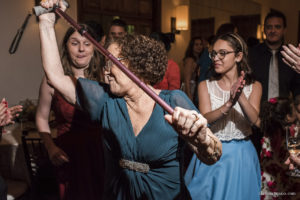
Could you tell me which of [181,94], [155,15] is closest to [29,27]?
[155,15]

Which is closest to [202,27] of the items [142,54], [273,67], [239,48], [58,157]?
[273,67]

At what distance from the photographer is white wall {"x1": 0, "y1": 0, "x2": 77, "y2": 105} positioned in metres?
3.89

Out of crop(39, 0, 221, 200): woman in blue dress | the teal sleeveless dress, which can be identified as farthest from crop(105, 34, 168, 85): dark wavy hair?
the teal sleeveless dress

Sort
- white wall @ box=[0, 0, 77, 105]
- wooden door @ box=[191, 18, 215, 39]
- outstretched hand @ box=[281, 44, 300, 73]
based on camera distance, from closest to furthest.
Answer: outstretched hand @ box=[281, 44, 300, 73] < white wall @ box=[0, 0, 77, 105] < wooden door @ box=[191, 18, 215, 39]

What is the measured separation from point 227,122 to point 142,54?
110 centimetres

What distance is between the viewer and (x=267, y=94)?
9.50 ft

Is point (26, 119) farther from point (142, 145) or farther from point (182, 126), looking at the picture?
point (182, 126)

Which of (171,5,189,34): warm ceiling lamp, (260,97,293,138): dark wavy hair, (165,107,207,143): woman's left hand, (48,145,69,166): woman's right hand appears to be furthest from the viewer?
(171,5,189,34): warm ceiling lamp

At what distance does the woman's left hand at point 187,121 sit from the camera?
935 millimetres

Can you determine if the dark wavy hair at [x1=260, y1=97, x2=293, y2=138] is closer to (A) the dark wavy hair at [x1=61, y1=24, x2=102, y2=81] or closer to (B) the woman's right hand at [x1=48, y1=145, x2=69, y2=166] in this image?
(A) the dark wavy hair at [x1=61, y1=24, x2=102, y2=81]

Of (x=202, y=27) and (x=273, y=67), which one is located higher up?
(x=202, y=27)

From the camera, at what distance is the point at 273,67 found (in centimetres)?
292

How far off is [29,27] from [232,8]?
6.97m

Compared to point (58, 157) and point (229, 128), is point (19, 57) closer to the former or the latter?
point (58, 157)
